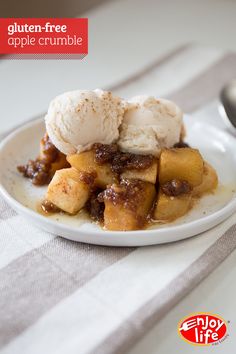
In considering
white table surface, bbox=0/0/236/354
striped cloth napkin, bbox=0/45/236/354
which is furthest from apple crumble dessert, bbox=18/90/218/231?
white table surface, bbox=0/0/236/354

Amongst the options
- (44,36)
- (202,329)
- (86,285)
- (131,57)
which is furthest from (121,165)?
(131,57)

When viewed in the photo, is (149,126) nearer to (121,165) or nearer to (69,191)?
(121,165)

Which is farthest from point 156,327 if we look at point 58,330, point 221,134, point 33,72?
point 33,72

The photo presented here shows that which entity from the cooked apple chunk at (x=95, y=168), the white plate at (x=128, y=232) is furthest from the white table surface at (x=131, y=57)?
the cooked apple chunk at (x=95, y=168)

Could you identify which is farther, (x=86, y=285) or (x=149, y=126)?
(x=149, y=126)

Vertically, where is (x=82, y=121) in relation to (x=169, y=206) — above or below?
above

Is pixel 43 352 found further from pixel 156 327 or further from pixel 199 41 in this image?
pixel 199 41
